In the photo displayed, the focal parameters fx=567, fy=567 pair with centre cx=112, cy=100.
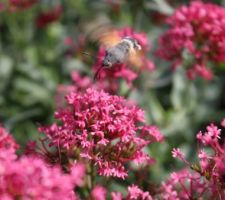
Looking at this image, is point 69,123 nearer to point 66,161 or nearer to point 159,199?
point 66,161

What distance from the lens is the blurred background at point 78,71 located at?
5.63 metres

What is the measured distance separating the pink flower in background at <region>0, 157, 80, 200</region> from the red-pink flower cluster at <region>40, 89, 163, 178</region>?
708mm

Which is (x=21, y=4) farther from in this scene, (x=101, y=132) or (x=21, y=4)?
(x=101, y=132)

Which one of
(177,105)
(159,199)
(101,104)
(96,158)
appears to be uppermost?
(101,104)

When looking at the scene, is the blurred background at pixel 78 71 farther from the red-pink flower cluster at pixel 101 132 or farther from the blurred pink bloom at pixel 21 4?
the red-pink flower cluster at pixel 101 132

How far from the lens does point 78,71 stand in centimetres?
651

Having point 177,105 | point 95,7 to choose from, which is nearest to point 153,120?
point 177,105

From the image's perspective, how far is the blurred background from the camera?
222 inches

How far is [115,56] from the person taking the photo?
3.41m

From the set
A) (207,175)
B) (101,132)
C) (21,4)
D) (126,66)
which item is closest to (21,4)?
(21,4)

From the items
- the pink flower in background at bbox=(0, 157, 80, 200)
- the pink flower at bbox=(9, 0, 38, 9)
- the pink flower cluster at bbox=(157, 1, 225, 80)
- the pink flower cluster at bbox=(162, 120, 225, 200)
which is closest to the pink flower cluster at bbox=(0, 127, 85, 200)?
the pink flower in background at bbox=(0, 157, 80, 200)

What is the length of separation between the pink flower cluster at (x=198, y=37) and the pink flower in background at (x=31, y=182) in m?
A: 2.49

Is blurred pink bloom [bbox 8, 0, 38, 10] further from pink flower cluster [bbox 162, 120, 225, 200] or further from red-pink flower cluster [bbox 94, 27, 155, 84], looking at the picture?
pink flower cluster [bbox 162, 120, 225, 200]

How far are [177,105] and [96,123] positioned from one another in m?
2.69
